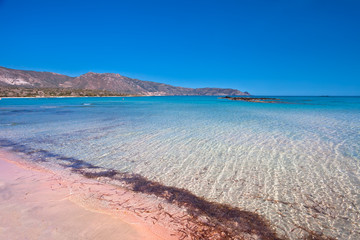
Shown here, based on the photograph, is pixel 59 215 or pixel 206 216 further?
pixel 206 216

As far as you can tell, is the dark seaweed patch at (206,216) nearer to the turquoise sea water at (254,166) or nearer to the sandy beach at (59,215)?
the turquoise sea water at (254,166)

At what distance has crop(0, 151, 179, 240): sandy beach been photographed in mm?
3238

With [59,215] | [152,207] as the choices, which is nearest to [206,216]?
[152,207]

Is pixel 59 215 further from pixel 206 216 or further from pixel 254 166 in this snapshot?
pixel 254 166

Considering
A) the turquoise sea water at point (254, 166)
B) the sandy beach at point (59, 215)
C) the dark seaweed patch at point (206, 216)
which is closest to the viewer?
the sandy beach at point (59, 215)

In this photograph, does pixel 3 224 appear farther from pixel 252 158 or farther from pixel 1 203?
pixel 252 158

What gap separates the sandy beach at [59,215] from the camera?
3238 mm

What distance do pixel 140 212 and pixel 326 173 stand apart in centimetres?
563

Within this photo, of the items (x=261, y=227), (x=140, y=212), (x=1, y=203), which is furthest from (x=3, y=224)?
(x=261, y=227)

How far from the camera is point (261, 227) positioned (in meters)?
3.55

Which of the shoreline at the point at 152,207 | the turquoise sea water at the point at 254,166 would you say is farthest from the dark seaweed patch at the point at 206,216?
the turquoise sea water at the point at 254,166

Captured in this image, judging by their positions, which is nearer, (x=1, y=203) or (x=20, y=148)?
(x=1, y=203)

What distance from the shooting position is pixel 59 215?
12.1 ft

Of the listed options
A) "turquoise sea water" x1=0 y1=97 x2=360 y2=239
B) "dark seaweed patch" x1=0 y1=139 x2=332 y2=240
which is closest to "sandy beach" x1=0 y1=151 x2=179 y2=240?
"dark seaweed patch" x1=0 y1=139 x2=332 y2=240
